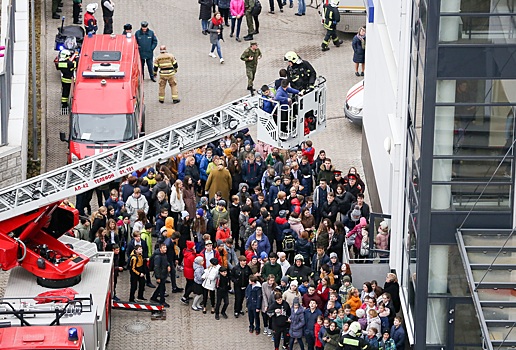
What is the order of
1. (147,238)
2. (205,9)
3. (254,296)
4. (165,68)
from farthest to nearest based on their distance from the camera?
(205,9), (165,68), (147,238), (254,296)

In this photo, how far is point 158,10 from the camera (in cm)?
4925

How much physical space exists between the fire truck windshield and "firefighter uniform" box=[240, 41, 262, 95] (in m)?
5.58

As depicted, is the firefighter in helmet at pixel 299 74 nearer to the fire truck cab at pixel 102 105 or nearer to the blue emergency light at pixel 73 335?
the fire truck cab at pixel 102 105

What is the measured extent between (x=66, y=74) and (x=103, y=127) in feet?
13.3

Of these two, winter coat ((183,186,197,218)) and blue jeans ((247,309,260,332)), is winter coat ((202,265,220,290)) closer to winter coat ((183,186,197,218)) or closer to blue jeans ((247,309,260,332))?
blue jeans ((247,309,260,332))

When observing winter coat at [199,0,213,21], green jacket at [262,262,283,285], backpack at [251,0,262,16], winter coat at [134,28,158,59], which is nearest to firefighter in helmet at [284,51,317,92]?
green jacket at [262,262,283,285]

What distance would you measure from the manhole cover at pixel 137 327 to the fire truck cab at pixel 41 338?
4.88 m

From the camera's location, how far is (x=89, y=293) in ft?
100.0

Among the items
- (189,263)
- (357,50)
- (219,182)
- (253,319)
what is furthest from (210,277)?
(357,50)

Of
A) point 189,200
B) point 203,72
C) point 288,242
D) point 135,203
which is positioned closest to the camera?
point 288,242

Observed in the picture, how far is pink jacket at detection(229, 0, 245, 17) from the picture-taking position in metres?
45.5

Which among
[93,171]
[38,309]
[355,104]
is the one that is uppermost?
[93,171]

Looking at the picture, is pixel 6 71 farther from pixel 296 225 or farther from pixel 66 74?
pixel 296 225

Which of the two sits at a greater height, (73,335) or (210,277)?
(73,335)
